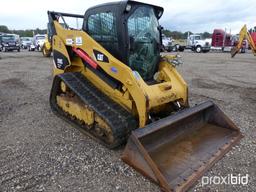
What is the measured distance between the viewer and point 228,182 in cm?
310

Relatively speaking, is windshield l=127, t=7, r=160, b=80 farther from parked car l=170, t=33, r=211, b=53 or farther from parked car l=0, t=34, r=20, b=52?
parked car l=170, t=33, r=211, b=53

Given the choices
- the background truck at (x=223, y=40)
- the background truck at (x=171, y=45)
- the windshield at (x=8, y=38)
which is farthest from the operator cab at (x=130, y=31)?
the background truck at (x=223, y=40)

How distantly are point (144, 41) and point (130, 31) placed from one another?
0.35 m

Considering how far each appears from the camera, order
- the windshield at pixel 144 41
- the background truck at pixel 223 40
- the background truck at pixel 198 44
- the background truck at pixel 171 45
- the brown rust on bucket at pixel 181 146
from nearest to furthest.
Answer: the brown rust on bucket at pixel 181 146 → the windshield at pixel 144 41 → the background truck at pixel 198 44 → the background truck at pixel 223 40 → the background truck at pixel 171 45

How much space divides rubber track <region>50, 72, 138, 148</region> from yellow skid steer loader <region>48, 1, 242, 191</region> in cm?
1

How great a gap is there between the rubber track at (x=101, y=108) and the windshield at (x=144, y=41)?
0.75 metres

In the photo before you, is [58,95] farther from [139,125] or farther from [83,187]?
[83,187]

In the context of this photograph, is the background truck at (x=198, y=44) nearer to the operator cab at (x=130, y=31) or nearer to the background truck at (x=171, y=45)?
the background truck at (x=171, y=45)

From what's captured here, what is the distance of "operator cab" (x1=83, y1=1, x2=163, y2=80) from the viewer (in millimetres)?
3984

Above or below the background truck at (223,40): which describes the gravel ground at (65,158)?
below

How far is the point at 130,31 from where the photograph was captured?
4098mm

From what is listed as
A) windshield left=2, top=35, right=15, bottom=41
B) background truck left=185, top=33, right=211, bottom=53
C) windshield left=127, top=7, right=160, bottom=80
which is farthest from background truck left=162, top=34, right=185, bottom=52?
windshield left=127, top=7, right=160, bottom=80

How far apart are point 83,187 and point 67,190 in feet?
0.59

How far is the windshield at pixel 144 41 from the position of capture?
4.15 meters
